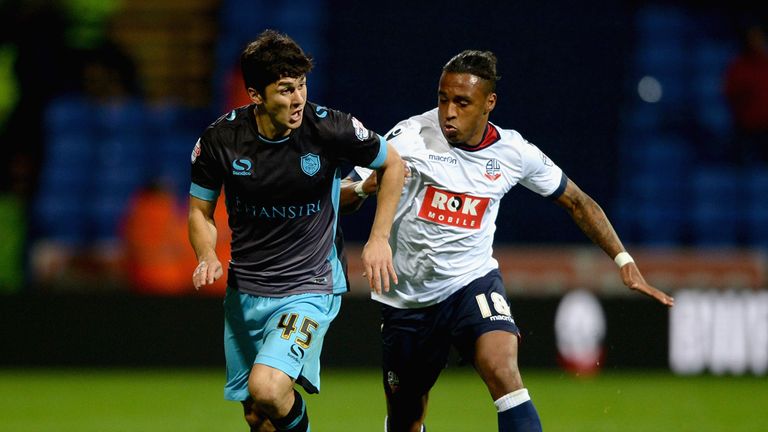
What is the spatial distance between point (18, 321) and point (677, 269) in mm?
6421

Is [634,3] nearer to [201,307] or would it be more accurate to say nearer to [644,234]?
[644,234]

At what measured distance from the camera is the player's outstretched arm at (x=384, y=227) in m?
5.55

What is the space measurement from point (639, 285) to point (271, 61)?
208 cm

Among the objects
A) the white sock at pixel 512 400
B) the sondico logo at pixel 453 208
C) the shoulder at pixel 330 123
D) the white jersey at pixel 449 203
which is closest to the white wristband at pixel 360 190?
the white jersey at pixel 449 203

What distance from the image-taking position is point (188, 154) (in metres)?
14.0

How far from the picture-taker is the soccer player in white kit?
6.27m

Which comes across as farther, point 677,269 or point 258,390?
point 677,269

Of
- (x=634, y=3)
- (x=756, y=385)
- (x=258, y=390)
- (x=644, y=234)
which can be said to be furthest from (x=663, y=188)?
(x=258, y=390)

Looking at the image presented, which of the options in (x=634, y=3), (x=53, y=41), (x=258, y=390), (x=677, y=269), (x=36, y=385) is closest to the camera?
(x=258, y=390)

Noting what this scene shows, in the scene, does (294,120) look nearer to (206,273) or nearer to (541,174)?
(206,273)

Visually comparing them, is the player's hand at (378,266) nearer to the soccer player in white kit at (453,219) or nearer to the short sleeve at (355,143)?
the short sleeve at (355,143)

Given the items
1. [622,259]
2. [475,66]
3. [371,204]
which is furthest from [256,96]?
[371,204]

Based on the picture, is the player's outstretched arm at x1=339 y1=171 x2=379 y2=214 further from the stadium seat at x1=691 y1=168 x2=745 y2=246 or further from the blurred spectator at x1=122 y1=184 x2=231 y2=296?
the stadium seat at x1=691 y1=168 x2=745 y2=246

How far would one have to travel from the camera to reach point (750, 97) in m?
13.6
